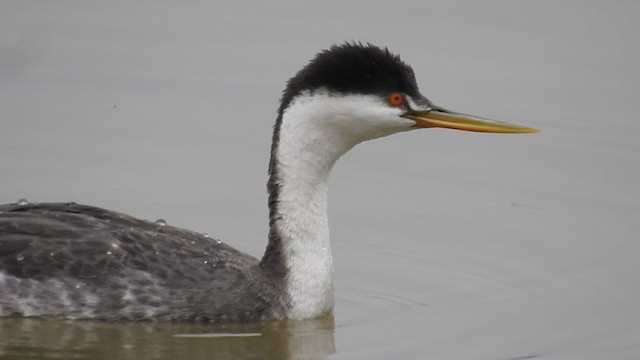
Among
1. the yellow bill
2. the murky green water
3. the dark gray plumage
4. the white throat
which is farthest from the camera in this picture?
the yellow bill

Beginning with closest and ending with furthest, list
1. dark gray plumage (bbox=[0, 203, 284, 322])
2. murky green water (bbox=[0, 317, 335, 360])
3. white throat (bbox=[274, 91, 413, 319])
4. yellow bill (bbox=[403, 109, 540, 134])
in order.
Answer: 1. murky green water (bbox=[0, 317, 335, 360])
2. dark gray plumage (bbox=[0, 203, 284, 322])
3. white throat (bbox=[274, 91, 413, 319])
4. yellow bill (bbox=[403, 109, 540, 134])

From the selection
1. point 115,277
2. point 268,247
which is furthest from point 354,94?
point 115,277

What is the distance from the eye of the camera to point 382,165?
16594mm

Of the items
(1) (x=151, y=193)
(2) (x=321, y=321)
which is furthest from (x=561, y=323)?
(1) (x=151, y=193)

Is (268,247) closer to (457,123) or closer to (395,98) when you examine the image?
(395,98)

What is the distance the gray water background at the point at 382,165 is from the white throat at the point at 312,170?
0.98 ft

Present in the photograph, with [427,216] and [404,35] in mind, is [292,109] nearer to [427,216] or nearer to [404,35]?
[427,216]

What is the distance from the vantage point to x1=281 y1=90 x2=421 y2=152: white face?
13117 mm

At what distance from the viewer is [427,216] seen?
15562mm

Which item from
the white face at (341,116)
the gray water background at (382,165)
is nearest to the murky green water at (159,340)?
the gray water background at (382,165)

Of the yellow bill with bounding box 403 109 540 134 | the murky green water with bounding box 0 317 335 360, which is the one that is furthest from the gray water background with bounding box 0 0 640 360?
the yellow bill with bounding box 403 109 540 134

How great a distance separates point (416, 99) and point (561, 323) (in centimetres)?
201

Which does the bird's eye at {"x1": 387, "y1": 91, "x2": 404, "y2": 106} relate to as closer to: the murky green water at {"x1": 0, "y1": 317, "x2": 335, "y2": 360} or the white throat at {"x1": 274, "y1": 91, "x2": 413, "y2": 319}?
the white throat at {"x1": 274, "y1": 91, "x2": 413, "y2": 319}

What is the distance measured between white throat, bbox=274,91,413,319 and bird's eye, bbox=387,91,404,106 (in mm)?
54
